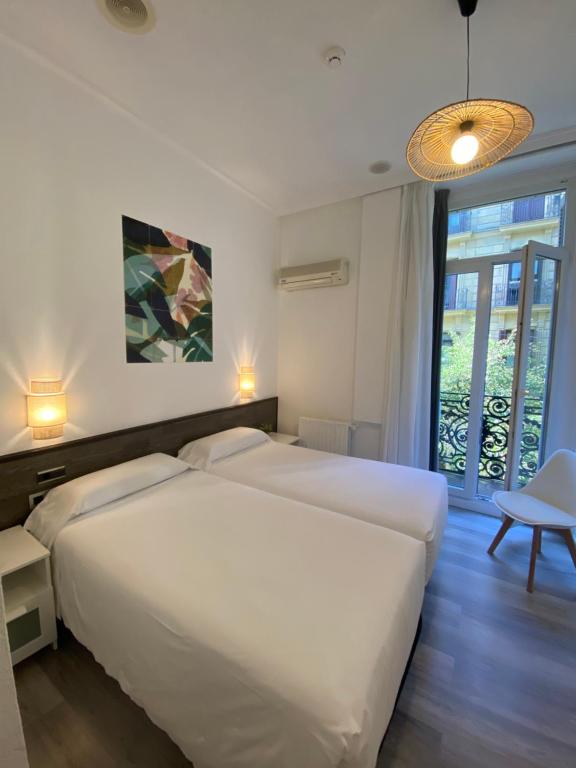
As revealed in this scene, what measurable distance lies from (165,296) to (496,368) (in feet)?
9.80

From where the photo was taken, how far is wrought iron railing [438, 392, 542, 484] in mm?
2867

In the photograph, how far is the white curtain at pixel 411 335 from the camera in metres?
2.91

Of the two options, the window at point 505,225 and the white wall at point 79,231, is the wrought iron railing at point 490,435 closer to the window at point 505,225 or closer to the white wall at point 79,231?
the window at point 505,225

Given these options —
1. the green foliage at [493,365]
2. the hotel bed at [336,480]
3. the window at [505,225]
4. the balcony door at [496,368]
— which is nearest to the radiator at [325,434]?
the hotel bed at [336,480]

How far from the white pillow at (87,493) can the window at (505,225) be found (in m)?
3.22

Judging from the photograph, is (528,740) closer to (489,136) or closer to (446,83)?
(489,136)

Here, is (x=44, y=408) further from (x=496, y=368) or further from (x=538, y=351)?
(x=538, y=351)

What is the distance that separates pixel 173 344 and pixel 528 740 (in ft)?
9.49

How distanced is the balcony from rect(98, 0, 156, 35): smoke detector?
11.1 ft

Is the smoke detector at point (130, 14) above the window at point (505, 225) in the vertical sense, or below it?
above

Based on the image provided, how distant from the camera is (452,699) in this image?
1446 millimetres

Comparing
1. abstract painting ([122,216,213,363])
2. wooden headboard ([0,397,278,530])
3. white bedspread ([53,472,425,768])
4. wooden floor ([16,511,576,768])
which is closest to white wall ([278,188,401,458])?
wooden headboard ([0,397,278,530])

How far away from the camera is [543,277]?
2.72 meters

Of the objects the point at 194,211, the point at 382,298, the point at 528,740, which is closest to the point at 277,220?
the point at 194,211
